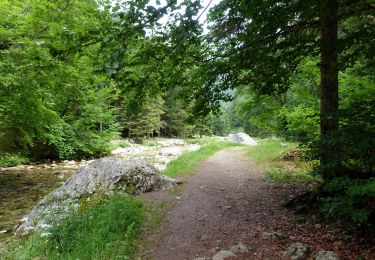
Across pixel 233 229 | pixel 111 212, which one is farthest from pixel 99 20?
pixel 233 229

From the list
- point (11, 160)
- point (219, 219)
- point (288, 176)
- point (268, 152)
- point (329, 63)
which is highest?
point (329, 63)

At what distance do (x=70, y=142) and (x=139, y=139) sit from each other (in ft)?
72.1

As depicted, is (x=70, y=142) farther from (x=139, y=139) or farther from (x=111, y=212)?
(x=139, y=139)

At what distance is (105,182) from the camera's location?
960cm

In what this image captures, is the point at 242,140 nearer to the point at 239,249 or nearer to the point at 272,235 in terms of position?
the point at 272,235

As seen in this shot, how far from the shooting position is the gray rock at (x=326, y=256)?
4.29 metres

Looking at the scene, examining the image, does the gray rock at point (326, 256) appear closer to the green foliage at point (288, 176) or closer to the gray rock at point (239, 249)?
the gray rock at point (239, 249)

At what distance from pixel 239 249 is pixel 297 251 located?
98 centimetres

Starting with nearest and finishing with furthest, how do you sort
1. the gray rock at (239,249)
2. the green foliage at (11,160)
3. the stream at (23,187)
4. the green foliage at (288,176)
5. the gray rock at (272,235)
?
the gray rock at (239,249)
the gray rock at (272,235)
the stream at (23,187)
the green foliage at (288,176)
the green foliage at (11,160)

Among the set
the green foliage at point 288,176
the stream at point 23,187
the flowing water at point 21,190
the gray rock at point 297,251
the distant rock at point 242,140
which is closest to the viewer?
the gray rock at point 297,251

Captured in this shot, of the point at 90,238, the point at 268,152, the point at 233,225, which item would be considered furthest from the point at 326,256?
the point at 268,152

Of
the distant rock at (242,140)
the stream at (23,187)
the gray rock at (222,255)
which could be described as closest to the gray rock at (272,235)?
the gray rock at (222,255)

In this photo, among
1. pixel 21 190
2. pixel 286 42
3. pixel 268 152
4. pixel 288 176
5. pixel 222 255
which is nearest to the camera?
pixel 222 255

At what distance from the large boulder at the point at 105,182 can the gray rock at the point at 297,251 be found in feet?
17.9
